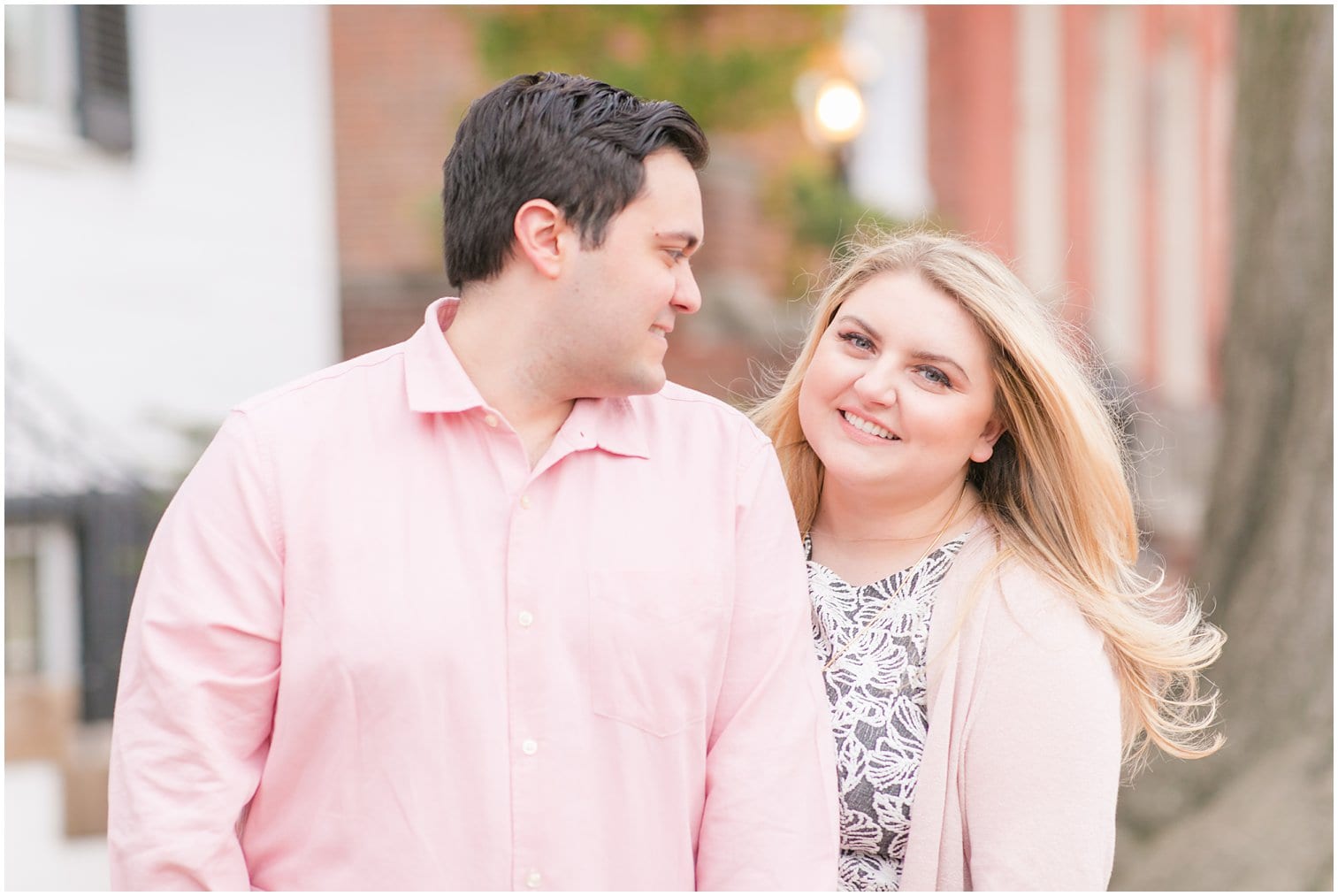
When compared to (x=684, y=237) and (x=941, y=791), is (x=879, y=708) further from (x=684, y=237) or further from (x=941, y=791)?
(x=684, y=237)

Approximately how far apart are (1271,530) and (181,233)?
508 centimetres

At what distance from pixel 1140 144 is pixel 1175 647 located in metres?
16.9

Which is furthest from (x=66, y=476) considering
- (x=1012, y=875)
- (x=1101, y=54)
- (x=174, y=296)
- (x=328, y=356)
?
(x=1101, y=54)

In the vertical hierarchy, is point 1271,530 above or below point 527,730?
below

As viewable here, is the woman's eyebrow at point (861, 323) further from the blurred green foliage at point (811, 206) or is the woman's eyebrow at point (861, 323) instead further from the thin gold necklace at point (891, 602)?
the blurred green foliage at point (811, 206)

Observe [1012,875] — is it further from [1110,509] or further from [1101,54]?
[1101,54]

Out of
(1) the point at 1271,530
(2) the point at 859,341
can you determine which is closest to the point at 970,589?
(2) the point at 859,341

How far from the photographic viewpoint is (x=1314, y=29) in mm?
5988

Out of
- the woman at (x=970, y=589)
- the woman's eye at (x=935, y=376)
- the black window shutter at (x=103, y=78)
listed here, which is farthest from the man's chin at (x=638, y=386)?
the black window shutter at (x=103, y=78)

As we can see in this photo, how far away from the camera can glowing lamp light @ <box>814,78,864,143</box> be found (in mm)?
9430

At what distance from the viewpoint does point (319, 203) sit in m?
8.09

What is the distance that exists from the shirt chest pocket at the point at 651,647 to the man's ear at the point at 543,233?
0.50m

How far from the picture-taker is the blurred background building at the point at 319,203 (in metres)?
6.50

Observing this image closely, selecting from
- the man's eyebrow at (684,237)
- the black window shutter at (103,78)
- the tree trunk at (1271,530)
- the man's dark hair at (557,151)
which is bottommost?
the tree trunk at (1271,530)
